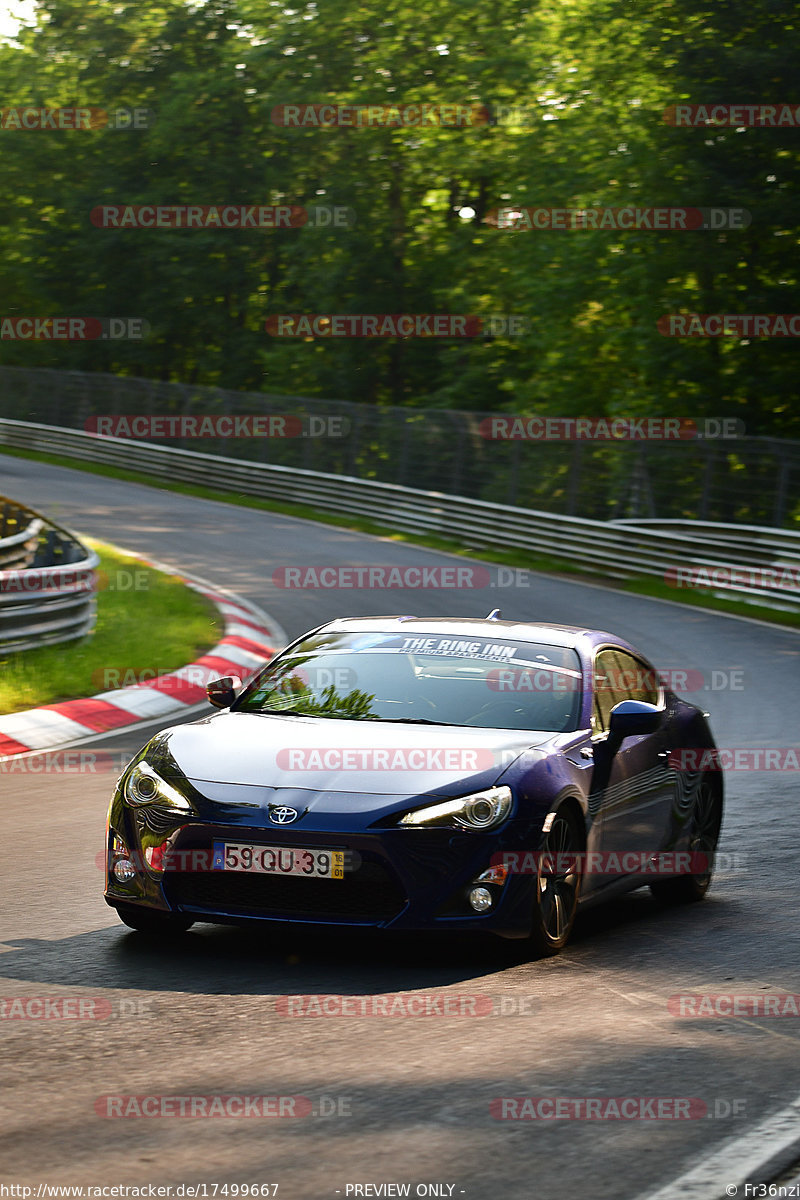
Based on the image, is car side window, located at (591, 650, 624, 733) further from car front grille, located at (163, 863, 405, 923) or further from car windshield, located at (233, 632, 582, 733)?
car front grille, located at (163, 863, 405, 923)

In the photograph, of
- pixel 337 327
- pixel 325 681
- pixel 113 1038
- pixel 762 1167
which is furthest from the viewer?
pixel 337 327

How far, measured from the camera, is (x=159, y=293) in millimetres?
55188

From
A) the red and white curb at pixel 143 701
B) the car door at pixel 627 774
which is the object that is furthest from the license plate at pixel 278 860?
the red and white curb at pixel 143 701

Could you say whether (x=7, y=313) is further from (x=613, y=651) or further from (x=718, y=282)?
(x=613, y=651)

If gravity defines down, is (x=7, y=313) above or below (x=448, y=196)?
below

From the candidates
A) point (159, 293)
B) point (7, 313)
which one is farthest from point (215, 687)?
point (7, 313)

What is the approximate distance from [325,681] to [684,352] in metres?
28.9

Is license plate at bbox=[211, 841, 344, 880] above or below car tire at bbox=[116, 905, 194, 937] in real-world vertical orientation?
above

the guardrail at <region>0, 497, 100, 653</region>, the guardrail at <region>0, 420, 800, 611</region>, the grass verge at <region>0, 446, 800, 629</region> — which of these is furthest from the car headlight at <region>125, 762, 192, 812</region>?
the guardrail at <region>0, 420, 800, 611</region>

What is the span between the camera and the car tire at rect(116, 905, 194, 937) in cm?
647

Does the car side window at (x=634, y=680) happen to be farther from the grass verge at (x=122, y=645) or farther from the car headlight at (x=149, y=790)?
the grass verge at (x=122, y=645)

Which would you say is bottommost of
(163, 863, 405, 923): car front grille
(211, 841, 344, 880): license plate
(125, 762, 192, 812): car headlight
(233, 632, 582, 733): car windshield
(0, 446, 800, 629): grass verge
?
(0, 446, 800, 629): grass verge

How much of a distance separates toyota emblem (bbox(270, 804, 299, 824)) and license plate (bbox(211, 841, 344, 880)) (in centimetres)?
10

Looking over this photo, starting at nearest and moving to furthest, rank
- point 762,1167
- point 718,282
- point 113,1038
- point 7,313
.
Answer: point 762,1167, point 113,1038, point 718,282, point 7,313
